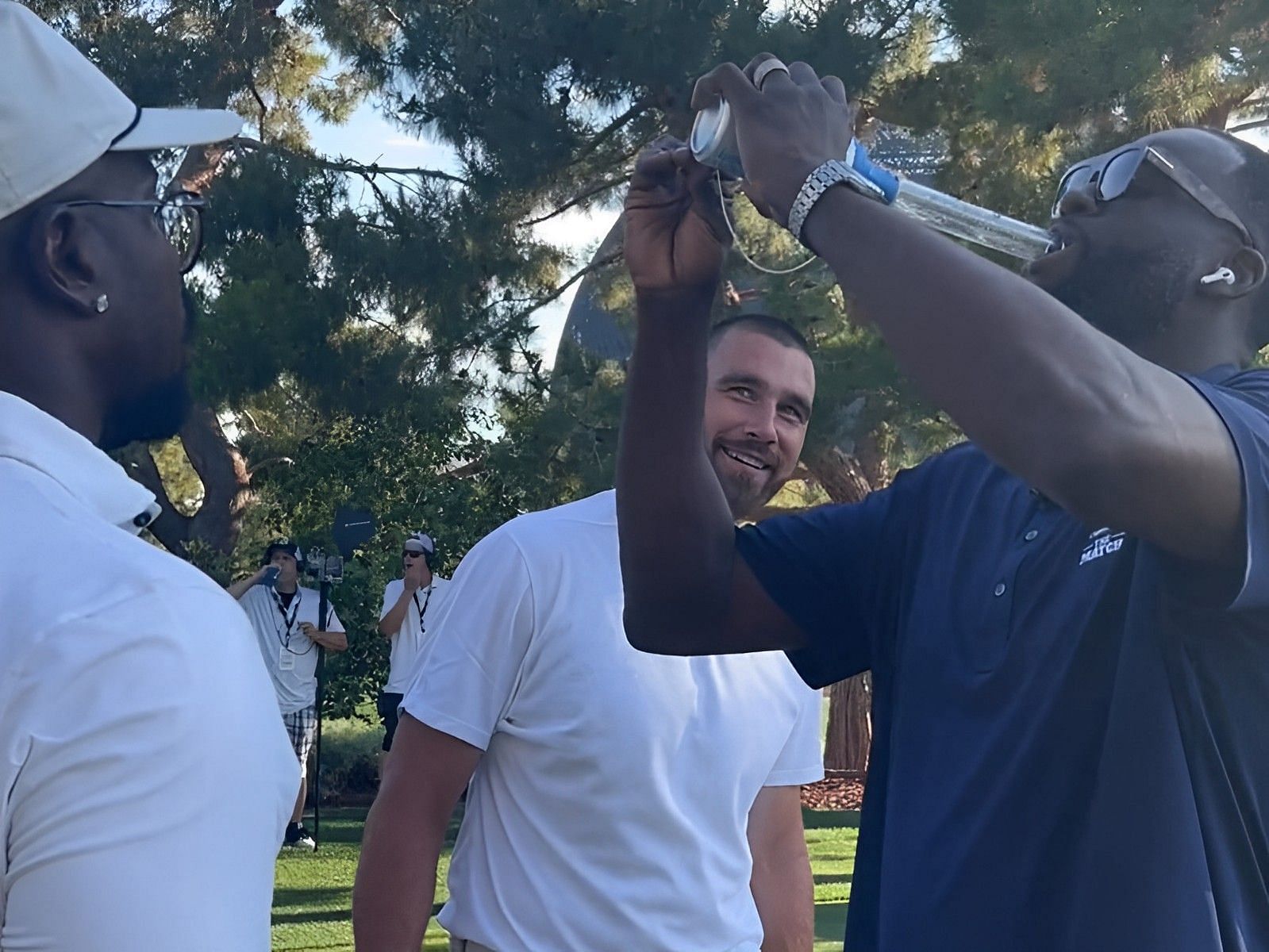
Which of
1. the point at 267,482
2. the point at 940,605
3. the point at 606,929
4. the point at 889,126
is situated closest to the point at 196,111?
the point at 940,605

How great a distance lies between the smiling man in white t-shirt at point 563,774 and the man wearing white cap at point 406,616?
25.8 feet

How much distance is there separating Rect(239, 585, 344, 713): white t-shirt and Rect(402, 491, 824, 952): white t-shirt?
7.79 metres

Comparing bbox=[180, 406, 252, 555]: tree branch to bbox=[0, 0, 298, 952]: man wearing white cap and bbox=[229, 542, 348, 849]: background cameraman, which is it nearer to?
bbox=[229, 542, 348, 849]: background cameraman

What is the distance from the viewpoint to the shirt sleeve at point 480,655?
2756 millimetres

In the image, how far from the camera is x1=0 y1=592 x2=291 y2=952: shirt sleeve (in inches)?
47.4

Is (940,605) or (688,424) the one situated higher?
(688,424)

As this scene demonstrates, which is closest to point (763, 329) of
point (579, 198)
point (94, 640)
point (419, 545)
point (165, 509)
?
point (94, 640)

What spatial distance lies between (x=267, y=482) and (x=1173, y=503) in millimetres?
16314

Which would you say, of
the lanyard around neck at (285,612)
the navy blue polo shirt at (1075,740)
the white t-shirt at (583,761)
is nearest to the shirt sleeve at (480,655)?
the white t-shirt at (583,761)

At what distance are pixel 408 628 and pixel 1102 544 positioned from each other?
963cm

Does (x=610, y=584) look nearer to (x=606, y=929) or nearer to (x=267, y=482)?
(x=606, y=929)

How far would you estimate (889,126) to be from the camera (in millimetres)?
13117

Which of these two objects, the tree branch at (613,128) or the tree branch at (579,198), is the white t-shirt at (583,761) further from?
the tree branch at (579,198)

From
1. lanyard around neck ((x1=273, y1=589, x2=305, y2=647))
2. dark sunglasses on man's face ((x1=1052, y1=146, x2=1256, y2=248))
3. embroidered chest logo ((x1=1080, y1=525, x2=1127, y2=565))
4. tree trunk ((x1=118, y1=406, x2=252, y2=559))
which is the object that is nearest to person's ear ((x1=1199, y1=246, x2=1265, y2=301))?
dark sunglasses on man's face ((x1=1052, y1=146, x2=1256, y2=248))
